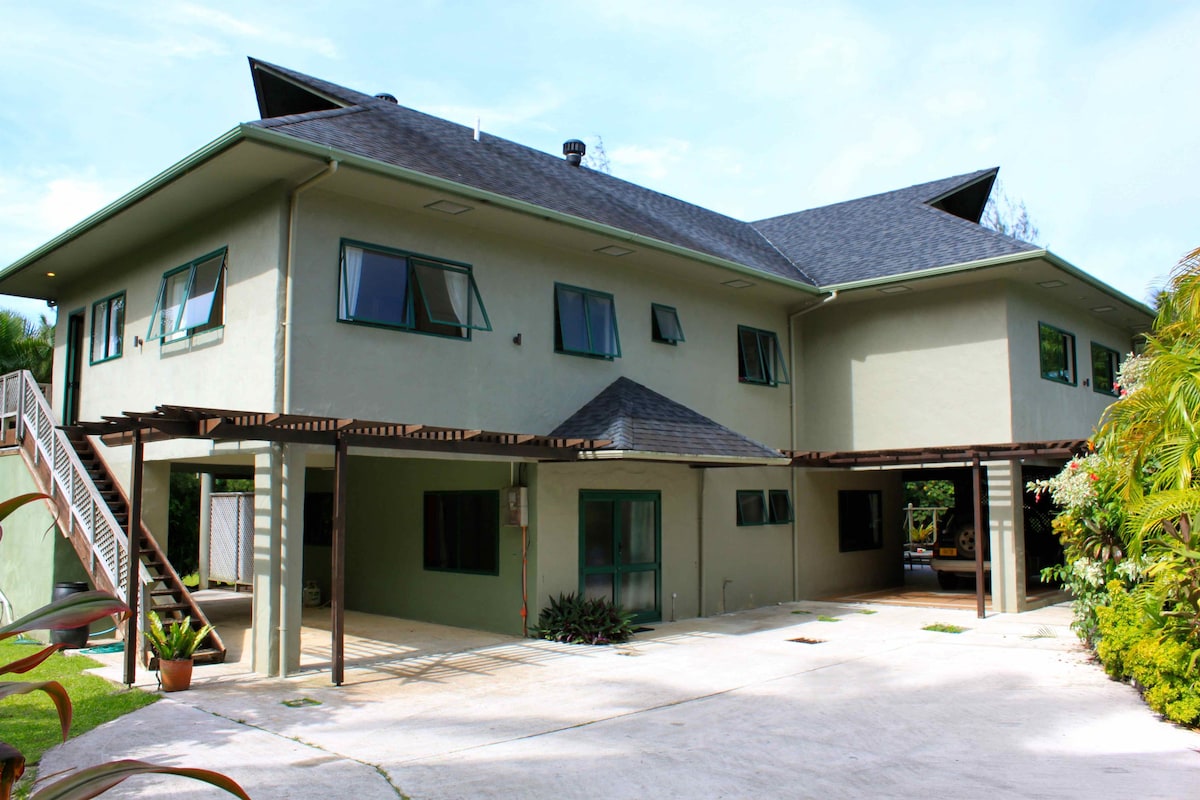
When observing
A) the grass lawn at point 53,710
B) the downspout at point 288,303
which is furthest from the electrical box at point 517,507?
the grass lawn at point 53,710

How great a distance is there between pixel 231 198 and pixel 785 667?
8826 mm

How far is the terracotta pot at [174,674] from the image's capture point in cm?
948

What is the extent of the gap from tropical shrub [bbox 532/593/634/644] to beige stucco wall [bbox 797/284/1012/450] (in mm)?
6633

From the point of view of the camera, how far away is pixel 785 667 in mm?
10977

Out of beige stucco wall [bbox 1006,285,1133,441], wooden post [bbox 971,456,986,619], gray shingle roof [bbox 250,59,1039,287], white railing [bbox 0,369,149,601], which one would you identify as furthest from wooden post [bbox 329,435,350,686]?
beige stucco wall [bbox 1006,285,1133,441]

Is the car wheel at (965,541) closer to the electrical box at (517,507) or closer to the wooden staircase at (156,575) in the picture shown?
the electrical box at (517,507)

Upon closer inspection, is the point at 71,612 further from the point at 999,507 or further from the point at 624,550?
the point at 999,507

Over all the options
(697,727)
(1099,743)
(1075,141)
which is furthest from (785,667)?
(1075,141)

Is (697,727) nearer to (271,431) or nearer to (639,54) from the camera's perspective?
(271,431)

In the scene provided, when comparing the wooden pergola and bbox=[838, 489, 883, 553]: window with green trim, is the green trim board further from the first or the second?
the wooden pergola

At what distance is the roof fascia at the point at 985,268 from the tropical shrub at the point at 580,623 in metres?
7.48

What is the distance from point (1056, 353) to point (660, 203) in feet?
26.7

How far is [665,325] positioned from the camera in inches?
607

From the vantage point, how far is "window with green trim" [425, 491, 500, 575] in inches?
535
